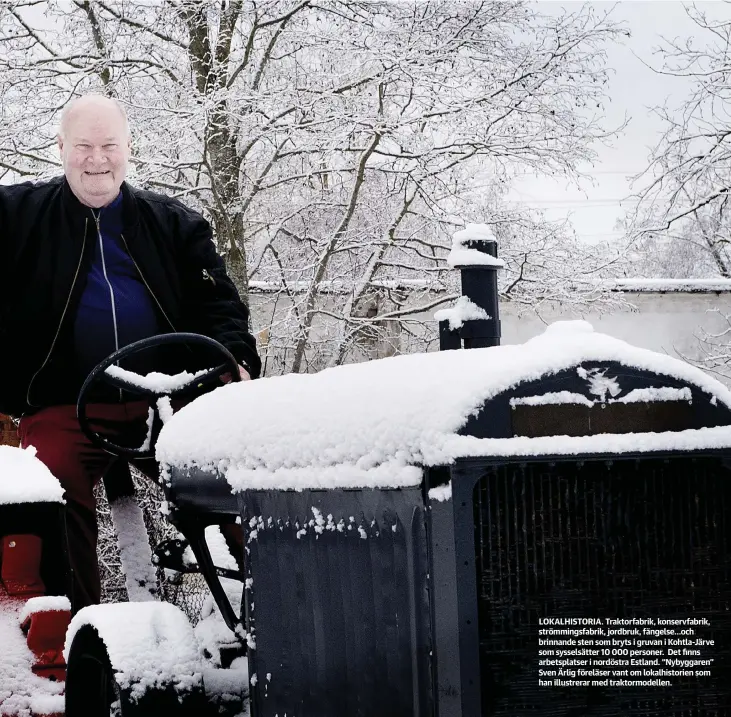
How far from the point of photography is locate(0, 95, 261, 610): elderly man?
118 inches

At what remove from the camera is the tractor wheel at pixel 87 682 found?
237 cm

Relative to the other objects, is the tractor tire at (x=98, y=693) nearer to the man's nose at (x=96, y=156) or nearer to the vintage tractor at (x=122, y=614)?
the vintage tractor at (x=122, y=614)

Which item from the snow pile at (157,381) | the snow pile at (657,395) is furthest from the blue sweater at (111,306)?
the snow pile at (657,395)

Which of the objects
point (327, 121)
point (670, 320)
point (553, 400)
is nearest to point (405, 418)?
point (553, 400)

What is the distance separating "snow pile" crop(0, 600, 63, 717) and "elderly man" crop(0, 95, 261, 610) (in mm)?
310

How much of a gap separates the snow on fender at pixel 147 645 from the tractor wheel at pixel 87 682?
0.15ft

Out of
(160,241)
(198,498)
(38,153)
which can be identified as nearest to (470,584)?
(198,498)

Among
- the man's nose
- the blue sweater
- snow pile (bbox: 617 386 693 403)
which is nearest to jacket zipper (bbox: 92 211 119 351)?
the blue sweater

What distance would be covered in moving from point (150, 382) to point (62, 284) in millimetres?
615

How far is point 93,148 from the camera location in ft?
10.2

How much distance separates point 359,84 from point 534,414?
802cm

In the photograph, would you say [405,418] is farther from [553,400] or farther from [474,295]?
[474,295]

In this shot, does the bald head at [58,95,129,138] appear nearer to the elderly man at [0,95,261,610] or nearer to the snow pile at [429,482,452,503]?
the elderly man at [0,95,261,610]

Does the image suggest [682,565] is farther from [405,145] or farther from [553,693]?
[405,145]
